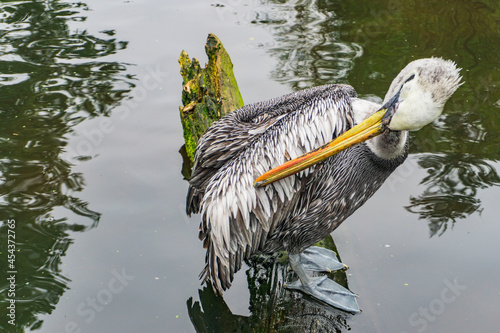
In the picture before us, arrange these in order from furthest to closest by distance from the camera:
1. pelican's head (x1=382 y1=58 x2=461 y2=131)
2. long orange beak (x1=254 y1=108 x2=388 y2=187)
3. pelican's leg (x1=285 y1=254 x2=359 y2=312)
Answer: pelican's leg (x1=285 y1=254 x2=359 y2=312) → long orange beak (x1=254 y1=108 x2=388 y2=187) → pelican's head (x1=382 y1=58 x2=461 y2=131)

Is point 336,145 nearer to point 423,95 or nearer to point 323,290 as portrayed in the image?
point 423,95

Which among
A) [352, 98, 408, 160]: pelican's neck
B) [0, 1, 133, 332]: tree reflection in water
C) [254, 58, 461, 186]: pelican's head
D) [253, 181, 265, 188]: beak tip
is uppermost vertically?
[254, 58, 461, 186]: pelican's head

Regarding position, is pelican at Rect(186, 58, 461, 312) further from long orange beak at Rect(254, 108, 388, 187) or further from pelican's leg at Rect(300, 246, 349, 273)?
pelican's leg at Rect(300, 246, 349, 273)

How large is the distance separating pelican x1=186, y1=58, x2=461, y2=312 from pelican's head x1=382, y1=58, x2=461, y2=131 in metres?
0.13

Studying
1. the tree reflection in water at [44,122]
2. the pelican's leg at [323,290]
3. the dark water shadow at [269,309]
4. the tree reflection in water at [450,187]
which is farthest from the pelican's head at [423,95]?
the tree reflection in water at [44,122]

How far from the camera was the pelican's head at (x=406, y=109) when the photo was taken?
111 inches

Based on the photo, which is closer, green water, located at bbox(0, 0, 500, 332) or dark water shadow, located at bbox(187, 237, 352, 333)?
dark water shadow, located at bbox(187, 237, 352, 333)

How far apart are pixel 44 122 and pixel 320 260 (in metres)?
3.49

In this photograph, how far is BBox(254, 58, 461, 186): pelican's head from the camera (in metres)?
2.82

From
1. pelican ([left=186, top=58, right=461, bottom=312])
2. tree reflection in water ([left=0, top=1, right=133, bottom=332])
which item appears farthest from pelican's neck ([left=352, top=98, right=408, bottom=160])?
tree reflection in water ([left=0, top=1, right=133, bottom=332])

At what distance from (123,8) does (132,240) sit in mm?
4810

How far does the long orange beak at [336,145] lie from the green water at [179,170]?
1031 millimetres

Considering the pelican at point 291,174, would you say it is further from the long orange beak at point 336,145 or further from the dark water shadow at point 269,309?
the dark water shadow at point 269,309

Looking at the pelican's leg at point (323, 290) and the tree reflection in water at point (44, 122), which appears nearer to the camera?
the pelican's leg at point (323, 290)
